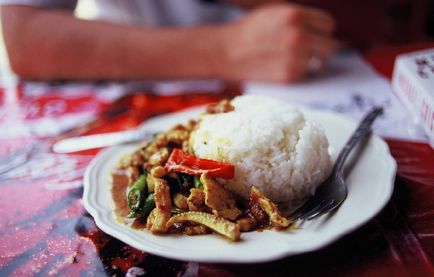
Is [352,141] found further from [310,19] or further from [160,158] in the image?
[310,19]

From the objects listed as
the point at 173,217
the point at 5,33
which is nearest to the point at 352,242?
the point at 173,217

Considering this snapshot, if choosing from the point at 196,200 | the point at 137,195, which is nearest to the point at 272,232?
the point at 196,200

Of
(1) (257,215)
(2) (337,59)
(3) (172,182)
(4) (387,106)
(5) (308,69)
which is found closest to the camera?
(1) (257,215)

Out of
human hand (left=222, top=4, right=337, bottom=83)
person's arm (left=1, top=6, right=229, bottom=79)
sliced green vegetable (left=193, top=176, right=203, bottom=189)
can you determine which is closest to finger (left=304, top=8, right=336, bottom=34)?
human hand (left=222, top=4, right=337, bottom=83)

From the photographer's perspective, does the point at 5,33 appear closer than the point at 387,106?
No

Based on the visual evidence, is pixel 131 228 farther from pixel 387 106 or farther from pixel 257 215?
pixel 387 106

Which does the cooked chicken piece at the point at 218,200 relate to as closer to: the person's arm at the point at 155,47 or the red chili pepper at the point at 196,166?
the red chili pepper at the point at 196,166
